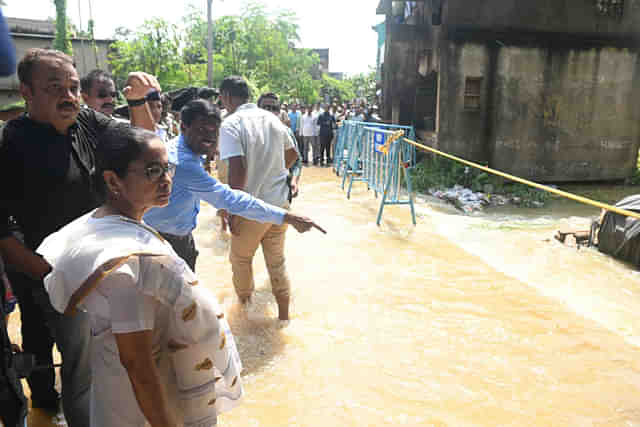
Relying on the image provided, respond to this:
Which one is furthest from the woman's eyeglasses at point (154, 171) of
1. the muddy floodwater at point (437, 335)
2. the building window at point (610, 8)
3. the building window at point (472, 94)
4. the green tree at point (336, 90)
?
the green tree at point (336, 90)

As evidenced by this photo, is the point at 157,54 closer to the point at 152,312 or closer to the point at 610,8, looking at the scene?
the point at 610,8

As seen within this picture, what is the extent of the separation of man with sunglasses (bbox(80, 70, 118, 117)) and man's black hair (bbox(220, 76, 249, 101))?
799mm

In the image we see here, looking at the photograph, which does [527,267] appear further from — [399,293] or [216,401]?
[216,401]

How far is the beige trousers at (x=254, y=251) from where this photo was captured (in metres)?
3.48

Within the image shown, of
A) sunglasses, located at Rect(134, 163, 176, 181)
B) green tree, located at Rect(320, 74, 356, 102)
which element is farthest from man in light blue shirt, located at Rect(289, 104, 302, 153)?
green tree, located at Rect(320, 74, 356, 102)

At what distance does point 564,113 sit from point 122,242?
1194 centimetres

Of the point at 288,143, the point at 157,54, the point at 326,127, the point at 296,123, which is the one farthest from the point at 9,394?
the point at 157,54

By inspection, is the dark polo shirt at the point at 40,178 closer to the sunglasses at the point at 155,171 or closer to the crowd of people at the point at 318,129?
the sunglasses at the point at 155,171

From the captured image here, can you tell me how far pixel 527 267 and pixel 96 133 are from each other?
5.28m

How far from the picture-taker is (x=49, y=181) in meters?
2.09

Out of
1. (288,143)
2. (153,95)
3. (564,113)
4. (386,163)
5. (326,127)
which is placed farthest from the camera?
(326,127)

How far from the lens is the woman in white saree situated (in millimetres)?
1268

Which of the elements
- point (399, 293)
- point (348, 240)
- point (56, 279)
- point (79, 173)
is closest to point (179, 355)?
point (56, 279)

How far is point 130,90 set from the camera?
8.62ft
